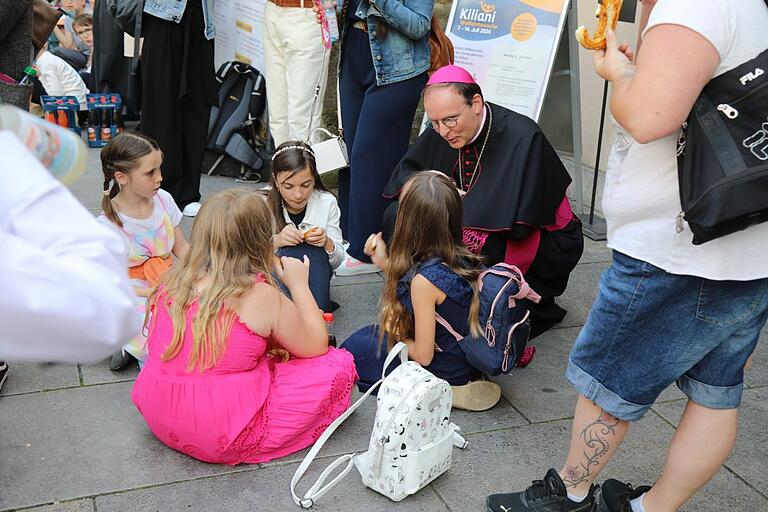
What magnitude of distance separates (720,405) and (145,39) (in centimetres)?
426

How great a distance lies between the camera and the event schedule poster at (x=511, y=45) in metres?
5.06

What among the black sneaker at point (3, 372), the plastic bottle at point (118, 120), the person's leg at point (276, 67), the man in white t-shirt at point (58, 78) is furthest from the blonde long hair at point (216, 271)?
the man in white t-shirt at point (58, 78)

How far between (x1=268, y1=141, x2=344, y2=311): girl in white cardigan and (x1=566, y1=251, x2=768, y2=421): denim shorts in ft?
6.38

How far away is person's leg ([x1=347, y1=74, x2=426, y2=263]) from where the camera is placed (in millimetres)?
4543

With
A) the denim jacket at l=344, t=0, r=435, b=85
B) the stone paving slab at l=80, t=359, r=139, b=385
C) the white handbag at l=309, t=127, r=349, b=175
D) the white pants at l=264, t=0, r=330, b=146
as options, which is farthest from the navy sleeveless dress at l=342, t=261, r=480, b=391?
the white pants at l=264, t=0, r=330, b=146

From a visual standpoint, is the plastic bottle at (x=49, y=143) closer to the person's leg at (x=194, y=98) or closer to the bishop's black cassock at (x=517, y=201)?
the bishop's black cassock at (x=517, y=201)

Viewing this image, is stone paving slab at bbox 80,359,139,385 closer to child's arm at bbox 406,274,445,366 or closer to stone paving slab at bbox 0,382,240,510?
stone paving slab at bbox 0,382,240,510

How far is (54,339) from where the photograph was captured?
105 cm

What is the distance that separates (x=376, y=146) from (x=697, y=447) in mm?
2779

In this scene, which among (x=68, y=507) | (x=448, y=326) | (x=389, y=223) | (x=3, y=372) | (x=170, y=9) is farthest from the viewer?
(x=170, y=9)

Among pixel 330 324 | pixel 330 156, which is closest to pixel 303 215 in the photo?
pixel 330 156

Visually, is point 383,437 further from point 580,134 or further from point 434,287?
point 580,134

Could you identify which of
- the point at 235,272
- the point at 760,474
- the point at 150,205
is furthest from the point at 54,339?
the point at 150,205

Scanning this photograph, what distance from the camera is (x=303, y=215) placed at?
424 cm
